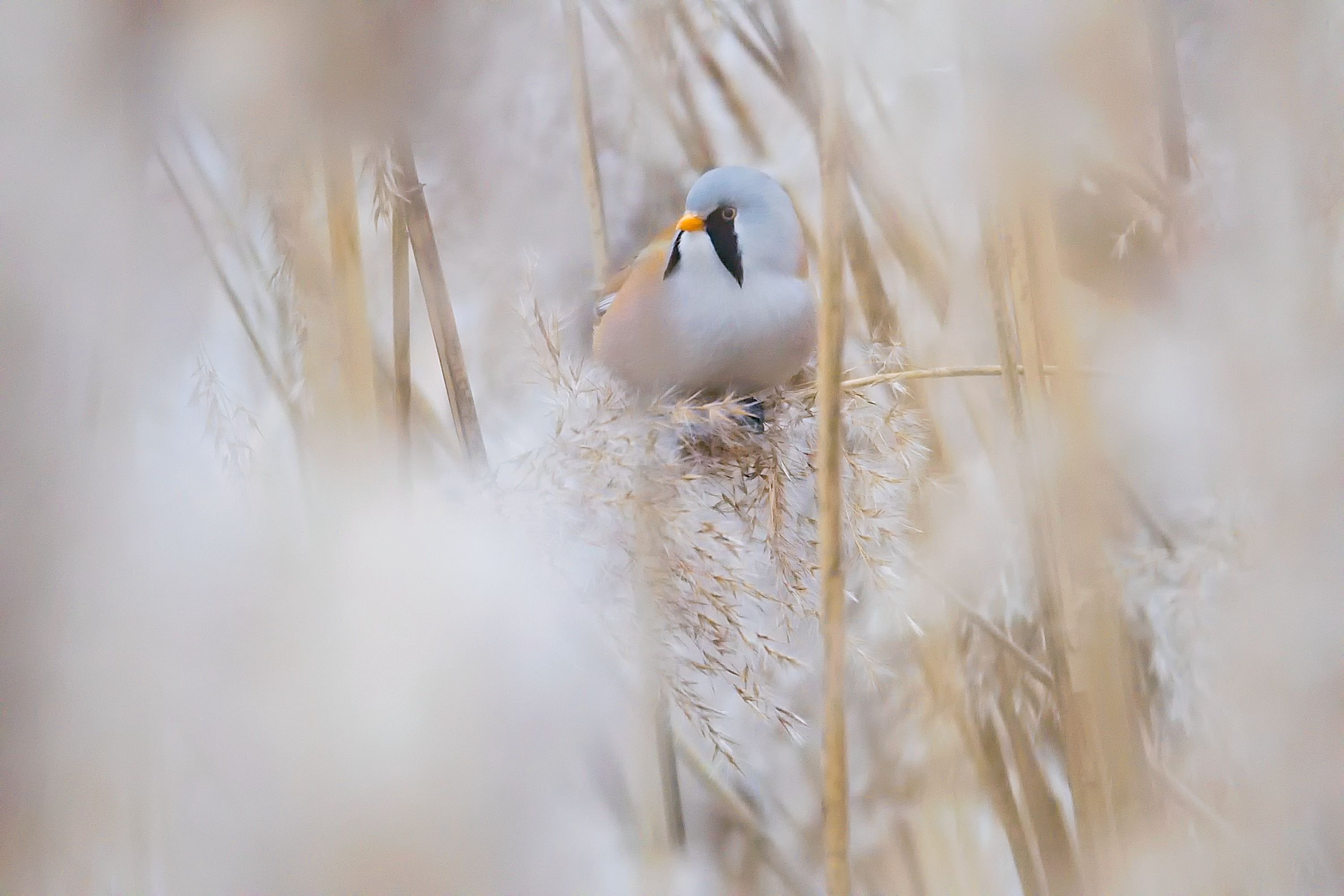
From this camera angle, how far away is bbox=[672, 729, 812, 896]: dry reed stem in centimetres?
57

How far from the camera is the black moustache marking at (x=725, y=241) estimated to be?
1.93 ft

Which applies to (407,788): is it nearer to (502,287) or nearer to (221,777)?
(221,777)

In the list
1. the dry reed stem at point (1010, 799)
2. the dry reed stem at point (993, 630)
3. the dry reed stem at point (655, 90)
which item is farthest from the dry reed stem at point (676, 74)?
the dry reed stem at point (1010, 799)

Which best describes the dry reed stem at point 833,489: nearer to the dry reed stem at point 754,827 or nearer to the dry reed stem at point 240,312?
the dry reed stem at point 754,827

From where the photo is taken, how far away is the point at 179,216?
0.51 meters

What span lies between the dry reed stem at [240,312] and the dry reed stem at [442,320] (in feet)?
0.29

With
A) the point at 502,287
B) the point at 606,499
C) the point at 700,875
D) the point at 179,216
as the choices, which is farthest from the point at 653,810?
the point at 179,216

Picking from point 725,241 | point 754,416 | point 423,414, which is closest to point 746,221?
point 725,241

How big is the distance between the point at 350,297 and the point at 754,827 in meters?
0.40

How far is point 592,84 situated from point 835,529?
13.0 inches

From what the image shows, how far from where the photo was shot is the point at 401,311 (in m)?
0.55

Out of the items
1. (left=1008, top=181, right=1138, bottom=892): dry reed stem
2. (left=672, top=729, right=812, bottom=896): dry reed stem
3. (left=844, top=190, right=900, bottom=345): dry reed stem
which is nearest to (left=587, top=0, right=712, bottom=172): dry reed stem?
(left=844, top=190, right=900, bottom=345): dry reed stem

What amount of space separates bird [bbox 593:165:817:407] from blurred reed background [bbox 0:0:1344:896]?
0.02m

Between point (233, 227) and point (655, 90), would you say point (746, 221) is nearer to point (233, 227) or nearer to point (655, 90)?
point (655, 90)
